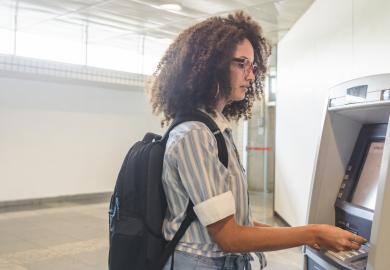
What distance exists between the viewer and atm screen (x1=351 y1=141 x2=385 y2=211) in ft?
4.58

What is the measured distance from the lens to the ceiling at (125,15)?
4.70m

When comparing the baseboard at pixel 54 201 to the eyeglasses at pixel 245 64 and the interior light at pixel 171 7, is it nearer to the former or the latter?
the interior light at pixel 171 7

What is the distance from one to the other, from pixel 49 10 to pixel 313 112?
323cm

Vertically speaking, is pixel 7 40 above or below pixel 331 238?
above

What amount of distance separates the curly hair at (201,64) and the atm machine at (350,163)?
37cm

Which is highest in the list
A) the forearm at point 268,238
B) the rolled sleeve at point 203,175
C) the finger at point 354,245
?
the rolled sleeve at point 203,175

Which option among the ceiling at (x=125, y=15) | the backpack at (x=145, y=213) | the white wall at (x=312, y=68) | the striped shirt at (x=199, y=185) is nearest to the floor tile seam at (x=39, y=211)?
the ceiling at (x=125, y=15)

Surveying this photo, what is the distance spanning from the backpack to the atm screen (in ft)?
1.80

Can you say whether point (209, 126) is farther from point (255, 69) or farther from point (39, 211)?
point (39, 211)

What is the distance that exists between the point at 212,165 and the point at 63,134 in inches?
242

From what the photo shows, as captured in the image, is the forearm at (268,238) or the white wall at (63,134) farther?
the white wall at (63,134)

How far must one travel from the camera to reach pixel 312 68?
4.20m

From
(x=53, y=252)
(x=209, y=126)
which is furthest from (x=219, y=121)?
(x=53, y=252)

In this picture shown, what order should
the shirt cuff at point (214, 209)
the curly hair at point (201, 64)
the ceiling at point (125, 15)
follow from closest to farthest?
the shirt cuff at point (214, 209)
the curly hair at point (201, 64)
the ceiling at point (125, 15)
